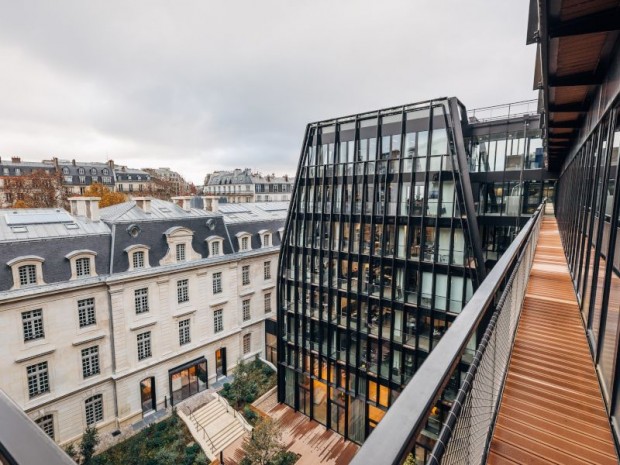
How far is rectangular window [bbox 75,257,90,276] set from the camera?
19.1 m

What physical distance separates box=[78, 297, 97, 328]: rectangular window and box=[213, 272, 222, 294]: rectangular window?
26.8 feet

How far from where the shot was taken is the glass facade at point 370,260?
18750 mm

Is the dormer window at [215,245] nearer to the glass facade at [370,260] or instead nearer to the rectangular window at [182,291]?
the rectangular window at [182,291]

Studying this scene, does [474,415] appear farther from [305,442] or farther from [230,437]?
[305,442]

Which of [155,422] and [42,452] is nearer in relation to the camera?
[42,452]

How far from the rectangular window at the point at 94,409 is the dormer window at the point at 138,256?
8.20m

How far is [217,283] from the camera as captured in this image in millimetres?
25953

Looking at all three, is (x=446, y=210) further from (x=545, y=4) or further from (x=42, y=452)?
(x=42, y=452)

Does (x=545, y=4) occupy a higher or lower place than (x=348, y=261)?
higher

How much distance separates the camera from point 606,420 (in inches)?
135

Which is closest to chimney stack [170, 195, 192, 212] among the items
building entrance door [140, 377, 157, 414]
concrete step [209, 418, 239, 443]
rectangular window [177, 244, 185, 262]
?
rectangular window [177, 244, 185, 262]

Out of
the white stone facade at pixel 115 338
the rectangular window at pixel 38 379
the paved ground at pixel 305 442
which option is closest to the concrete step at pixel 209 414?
the paved ground at pixel 305 442

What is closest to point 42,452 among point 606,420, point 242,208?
point 606,420

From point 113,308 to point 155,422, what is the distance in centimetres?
799
